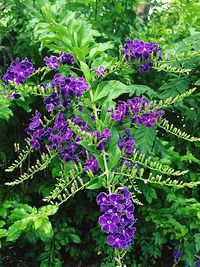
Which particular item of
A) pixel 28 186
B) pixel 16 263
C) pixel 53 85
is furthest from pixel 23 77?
pixel 16 263

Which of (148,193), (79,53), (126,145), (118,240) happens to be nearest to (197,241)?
(148,193)

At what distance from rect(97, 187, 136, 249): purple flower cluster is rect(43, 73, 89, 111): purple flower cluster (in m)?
0.54

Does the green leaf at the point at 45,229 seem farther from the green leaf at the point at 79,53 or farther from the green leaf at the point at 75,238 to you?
the green leaf at the point at 79,53

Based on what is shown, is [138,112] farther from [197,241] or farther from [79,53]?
[197,241]

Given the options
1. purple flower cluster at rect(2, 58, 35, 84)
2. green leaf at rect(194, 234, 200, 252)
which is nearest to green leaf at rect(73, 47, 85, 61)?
purple flower cluster at rect(2, 58, 35, 84)

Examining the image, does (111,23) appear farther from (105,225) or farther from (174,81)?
(105,225)

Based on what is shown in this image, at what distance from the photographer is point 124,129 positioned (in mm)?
1939

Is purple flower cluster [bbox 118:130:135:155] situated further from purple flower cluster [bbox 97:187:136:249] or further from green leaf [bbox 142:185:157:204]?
green leaf [bbox 142:185:157:204]

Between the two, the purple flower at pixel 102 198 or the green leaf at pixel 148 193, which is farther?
the green leaf at pixel 148 193

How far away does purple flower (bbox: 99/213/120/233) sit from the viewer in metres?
1.51

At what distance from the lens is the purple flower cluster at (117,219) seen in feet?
4.99

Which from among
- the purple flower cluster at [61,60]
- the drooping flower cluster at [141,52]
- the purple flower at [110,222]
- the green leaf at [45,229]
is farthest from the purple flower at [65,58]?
the purple flower at [110,222]

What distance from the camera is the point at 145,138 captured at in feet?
7.21

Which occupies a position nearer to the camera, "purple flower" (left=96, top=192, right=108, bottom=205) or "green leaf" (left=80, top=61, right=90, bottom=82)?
"purple flower" (left=96, top=192, right=108, bottom=205)
